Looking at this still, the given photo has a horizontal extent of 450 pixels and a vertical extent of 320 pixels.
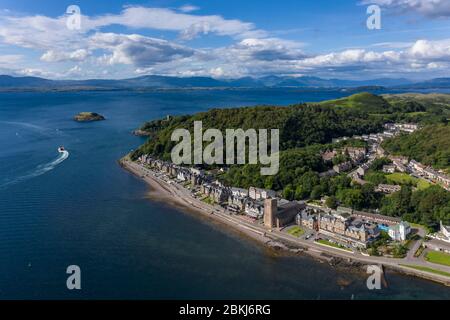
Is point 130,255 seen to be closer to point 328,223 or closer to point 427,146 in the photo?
point 328,223

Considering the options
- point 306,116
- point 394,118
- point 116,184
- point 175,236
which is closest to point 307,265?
point 175,236

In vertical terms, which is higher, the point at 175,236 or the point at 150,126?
the point at 150,126

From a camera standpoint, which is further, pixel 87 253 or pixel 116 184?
pixel 116 184

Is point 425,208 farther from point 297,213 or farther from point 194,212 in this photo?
point 194,212

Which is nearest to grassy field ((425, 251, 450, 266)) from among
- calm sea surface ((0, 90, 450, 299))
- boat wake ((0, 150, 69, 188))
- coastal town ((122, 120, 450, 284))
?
coastal town ((122, 120, 450, 284))

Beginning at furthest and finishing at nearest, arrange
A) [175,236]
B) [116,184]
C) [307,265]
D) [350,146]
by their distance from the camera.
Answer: [350,146] < [116,184] < [175,236] < [307,265]
